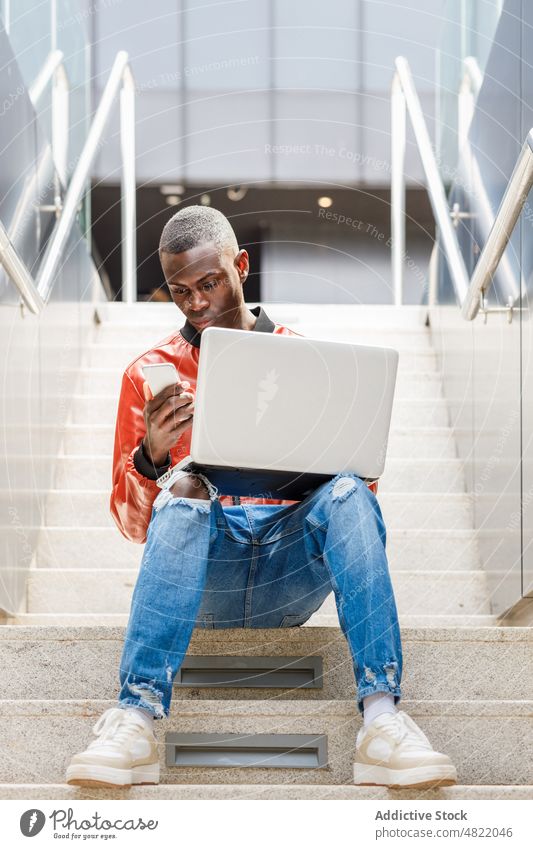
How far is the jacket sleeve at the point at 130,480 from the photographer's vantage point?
1.81m

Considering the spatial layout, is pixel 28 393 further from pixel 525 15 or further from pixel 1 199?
pixel 525 15

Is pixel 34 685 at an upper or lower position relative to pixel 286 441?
lower

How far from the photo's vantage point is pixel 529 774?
5.45ft

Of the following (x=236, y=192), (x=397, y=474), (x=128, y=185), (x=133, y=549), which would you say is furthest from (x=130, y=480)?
(x=236, y=192)

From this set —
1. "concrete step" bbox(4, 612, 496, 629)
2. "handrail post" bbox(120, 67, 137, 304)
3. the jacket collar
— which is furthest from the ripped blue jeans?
"handrail post" bbox(120, 67, 137, 304)

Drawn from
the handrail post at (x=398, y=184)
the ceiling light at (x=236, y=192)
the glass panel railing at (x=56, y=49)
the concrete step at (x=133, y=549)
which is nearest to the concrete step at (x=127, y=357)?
the glass panel railing at (x=56, y=49)

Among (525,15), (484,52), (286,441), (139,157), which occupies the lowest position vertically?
(286,441)

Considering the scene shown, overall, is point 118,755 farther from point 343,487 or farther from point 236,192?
point 236,192

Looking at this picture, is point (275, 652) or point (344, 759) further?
point (275, 652)

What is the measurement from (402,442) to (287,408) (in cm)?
157

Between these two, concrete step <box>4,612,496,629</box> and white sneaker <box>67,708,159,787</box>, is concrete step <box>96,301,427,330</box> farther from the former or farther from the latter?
white sneaker <box>67,708,159,787</box>

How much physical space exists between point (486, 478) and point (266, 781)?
1298 mm

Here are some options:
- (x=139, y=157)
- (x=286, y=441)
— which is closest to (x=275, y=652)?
(x=286, y=441)

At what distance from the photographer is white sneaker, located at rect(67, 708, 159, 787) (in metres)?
1.42
